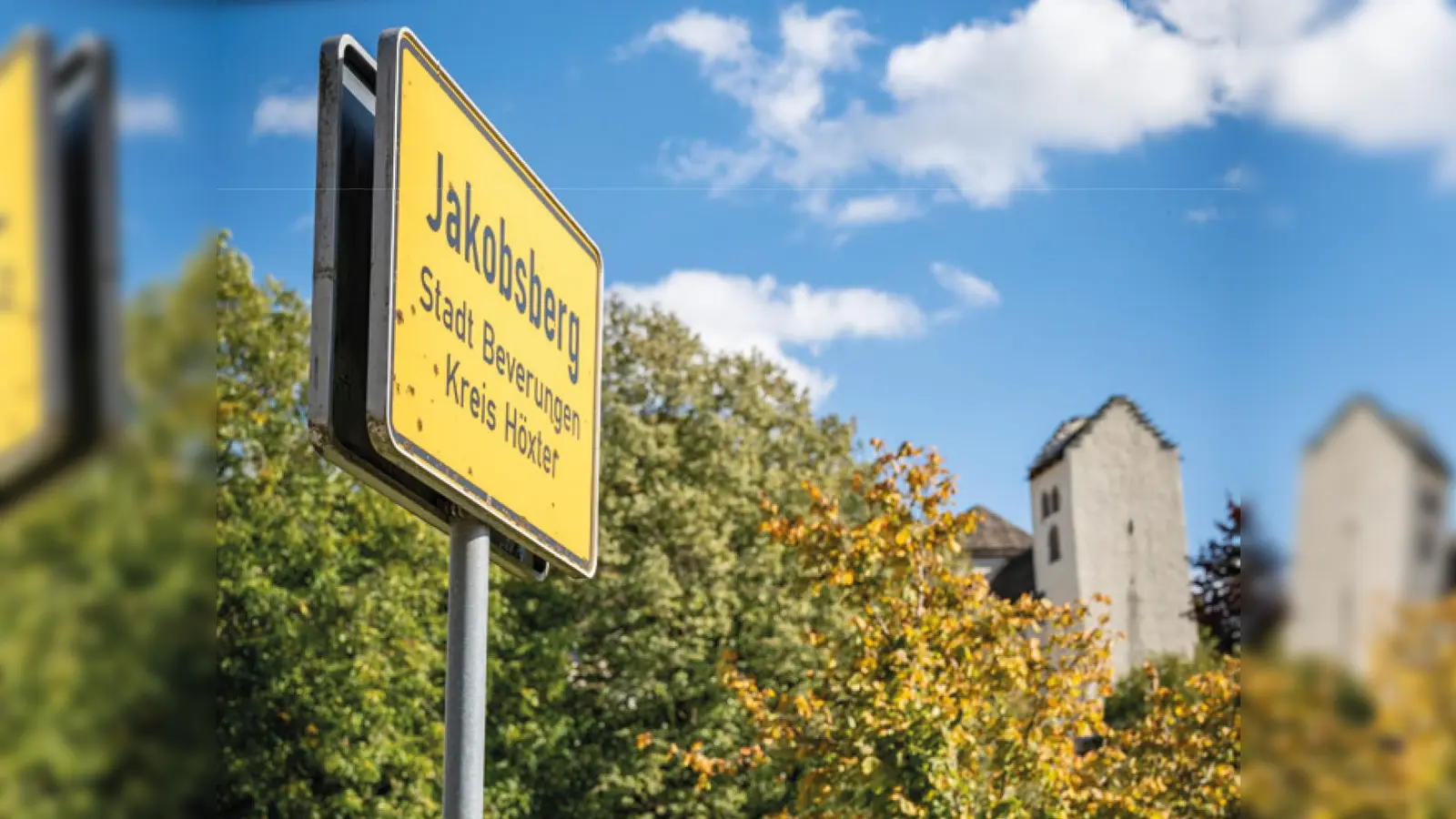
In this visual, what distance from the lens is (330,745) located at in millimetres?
11102

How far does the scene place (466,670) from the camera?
1682 mm

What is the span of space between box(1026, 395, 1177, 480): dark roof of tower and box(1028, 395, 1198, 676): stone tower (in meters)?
0.09

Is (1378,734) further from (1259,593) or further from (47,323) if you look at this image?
(47,323)

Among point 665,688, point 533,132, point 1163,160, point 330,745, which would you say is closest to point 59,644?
point 533,132

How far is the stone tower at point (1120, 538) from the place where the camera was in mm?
22391

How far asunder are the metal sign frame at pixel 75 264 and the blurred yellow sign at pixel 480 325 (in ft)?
2.72

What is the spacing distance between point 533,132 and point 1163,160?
153 centimetres

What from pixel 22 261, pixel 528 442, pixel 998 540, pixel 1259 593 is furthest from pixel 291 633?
pixel 998 540

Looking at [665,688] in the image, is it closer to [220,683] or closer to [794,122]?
[220,683]

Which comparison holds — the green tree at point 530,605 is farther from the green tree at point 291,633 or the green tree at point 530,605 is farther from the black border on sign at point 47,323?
the black border on sign at point 47,323

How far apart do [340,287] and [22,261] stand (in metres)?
0.98

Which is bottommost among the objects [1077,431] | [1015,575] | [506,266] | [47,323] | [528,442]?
[47,323]

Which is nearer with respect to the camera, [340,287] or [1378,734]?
[1378,734]

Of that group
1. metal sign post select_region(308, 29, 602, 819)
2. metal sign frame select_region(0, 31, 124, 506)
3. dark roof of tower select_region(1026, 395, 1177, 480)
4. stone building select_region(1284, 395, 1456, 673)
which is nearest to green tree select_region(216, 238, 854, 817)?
dark roof of tower select_region(1026, 395, 1177, 480)
